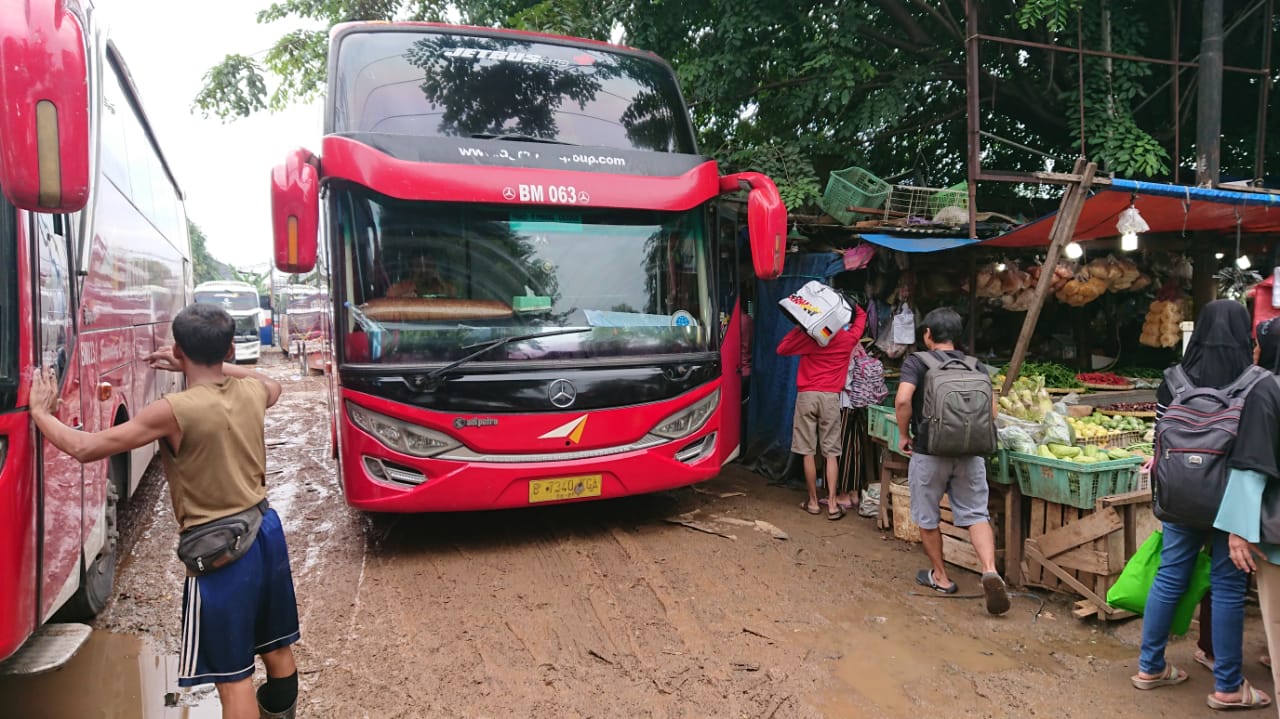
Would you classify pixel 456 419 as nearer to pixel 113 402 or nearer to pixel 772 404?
pixel 113 402

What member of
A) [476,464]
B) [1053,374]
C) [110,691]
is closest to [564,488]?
[476,464]

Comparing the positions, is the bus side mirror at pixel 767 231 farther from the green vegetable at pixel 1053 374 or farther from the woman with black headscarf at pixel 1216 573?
the green vegetable at pixel 1053 374

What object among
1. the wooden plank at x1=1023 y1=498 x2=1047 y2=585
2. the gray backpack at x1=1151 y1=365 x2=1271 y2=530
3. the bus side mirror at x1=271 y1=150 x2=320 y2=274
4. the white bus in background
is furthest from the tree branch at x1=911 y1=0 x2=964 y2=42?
the white bus in background

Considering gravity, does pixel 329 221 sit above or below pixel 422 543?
above

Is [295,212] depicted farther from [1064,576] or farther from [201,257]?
[201,257]

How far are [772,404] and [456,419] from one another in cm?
397

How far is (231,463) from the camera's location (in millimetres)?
2682

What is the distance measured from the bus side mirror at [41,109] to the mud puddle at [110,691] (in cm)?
243

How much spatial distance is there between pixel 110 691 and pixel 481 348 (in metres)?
2.59

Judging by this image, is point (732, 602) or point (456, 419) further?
point (456, 419)

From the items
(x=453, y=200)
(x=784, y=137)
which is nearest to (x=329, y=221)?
(x=453, y=200)

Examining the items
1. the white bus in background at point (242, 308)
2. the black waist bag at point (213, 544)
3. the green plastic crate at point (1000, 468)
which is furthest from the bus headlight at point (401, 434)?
the white bus in background at point (242, 308)

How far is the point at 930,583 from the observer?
→ 193 inches

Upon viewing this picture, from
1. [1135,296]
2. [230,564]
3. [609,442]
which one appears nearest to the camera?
[230,564]
